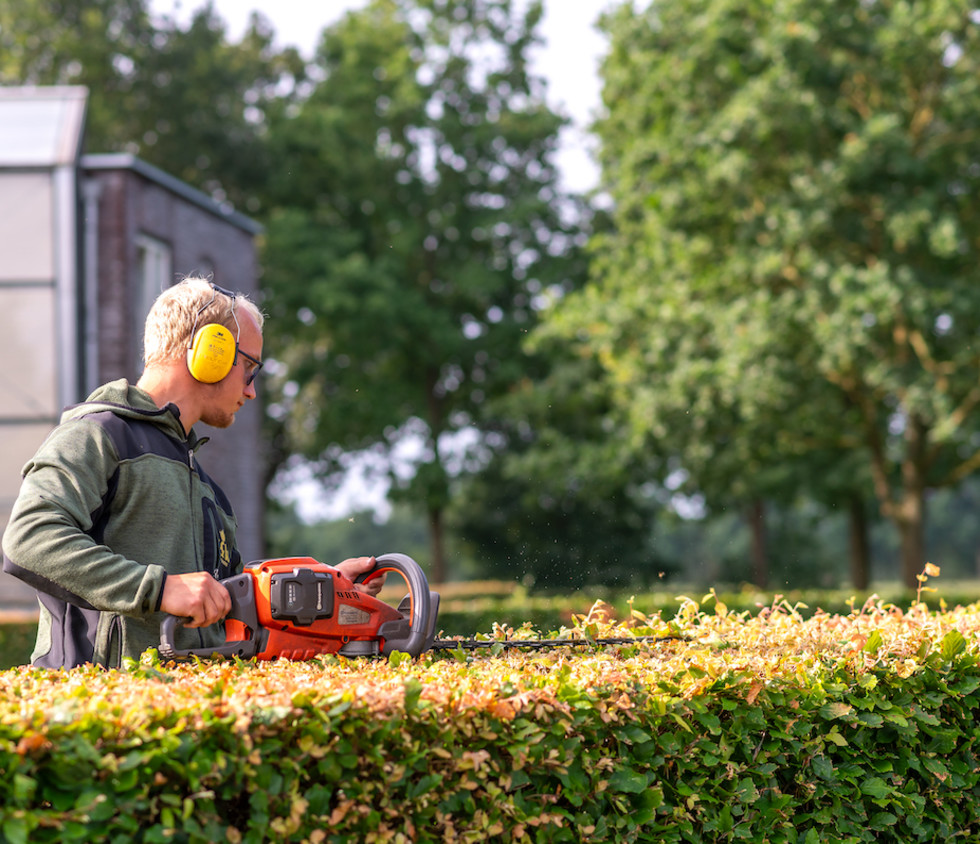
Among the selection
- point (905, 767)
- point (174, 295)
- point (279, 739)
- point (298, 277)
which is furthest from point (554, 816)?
point (298, 277)

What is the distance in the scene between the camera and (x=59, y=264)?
15.0 metres

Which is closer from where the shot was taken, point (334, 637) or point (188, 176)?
point (334, 637)

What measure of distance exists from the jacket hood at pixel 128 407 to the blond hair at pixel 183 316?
0.48ft

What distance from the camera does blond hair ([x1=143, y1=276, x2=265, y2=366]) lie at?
10.2 feet

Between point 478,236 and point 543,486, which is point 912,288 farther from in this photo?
point 478,236

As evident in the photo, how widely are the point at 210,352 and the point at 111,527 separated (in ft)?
1.86

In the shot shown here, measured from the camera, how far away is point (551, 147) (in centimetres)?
3175

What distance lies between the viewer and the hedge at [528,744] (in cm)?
203

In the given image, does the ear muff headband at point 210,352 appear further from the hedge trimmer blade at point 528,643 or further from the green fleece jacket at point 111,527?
the hedge trimmer blade at point 528,643

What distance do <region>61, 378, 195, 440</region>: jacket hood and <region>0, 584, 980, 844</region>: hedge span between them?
72 cm

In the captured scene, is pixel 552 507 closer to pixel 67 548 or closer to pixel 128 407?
pixel 128 407

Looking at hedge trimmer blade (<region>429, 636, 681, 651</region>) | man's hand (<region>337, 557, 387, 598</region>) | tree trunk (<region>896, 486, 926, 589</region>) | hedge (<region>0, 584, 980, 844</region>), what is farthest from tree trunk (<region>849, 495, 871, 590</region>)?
man's hand (<region>337, 557, 387, 598</region>)


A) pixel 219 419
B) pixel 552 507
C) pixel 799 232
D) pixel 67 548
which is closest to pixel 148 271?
pixel 799 232

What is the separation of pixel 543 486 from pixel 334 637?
86.5ft
